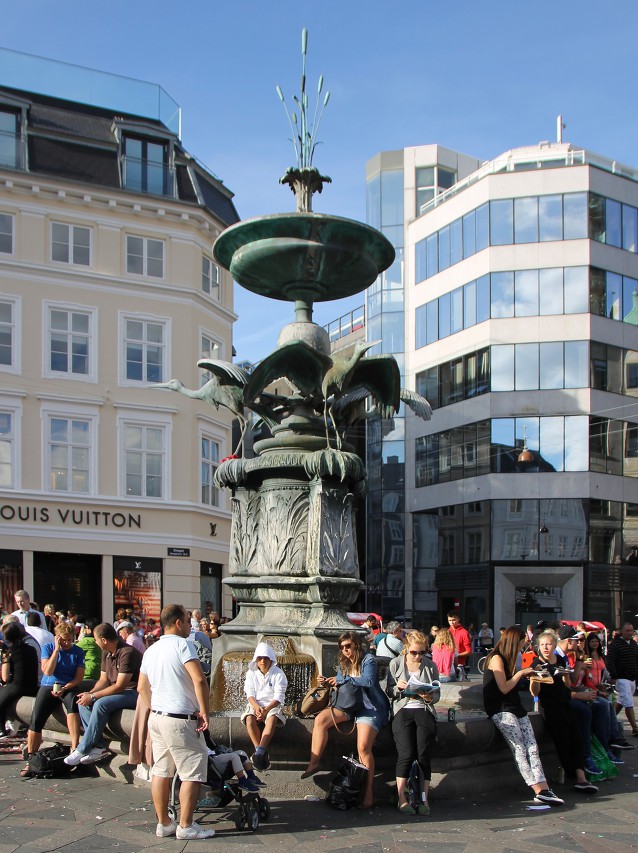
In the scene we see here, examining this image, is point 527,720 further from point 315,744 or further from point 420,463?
point 420,463

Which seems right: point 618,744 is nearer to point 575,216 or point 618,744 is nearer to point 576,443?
point 576,443

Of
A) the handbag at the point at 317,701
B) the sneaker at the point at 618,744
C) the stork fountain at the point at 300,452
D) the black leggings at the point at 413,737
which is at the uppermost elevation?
the stork fountain at the point at 300,452

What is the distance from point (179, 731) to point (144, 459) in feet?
86.4

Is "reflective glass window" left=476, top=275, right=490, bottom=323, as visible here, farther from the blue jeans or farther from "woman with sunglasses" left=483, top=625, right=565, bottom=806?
the blue jeans

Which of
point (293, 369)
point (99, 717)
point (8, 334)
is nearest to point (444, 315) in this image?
point (8, 334)

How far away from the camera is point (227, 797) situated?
7.43m

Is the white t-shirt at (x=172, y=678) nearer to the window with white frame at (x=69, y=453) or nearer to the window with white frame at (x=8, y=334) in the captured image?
the window with white frame at (x=69, y=453)

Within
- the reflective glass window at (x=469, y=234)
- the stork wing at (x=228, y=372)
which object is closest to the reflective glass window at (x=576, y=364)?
the reflective glass window at (x=469, y=234)

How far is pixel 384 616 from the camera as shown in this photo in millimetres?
47312

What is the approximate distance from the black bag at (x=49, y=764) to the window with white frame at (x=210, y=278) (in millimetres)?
27562

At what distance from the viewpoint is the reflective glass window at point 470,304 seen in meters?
42.0

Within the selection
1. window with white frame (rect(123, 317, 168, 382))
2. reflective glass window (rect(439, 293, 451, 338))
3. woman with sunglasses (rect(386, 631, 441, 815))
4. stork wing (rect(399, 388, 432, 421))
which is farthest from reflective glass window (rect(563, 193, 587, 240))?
woman with sunglasses (rect(386, 631, 441, 815))

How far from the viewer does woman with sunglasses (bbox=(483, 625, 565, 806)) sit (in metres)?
8.27

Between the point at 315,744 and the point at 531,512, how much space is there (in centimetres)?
3294
